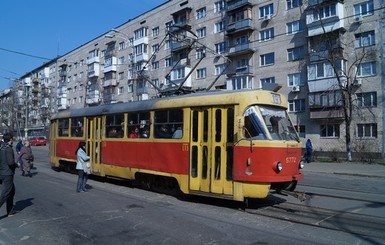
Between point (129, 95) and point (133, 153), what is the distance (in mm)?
50494

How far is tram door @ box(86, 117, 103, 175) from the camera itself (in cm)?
1368

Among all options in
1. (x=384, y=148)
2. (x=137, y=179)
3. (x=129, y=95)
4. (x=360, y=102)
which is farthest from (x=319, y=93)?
(x=129, y=95)

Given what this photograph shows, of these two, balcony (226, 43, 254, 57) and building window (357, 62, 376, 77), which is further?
balcony (226, 43, 254, 57)

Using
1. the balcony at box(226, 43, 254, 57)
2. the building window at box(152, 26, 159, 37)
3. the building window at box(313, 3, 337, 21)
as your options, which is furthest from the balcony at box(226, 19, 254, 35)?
the building window at box(152, 26, 159, 37)

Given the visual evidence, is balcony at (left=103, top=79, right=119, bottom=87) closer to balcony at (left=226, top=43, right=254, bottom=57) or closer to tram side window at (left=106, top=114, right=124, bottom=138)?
balcony at (left=226, top=43, right=254, bottom=57)

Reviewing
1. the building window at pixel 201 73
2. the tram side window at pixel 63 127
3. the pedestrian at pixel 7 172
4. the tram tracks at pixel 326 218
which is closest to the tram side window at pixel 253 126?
the tram tracks at pixel 326 218

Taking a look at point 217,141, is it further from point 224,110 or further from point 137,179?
point 137,179

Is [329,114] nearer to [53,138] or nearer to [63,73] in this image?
[53,138]

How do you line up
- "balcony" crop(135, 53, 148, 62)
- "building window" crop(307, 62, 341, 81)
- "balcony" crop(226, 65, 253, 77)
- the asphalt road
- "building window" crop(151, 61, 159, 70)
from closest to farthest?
1. the asphalt road
2. "building window" crop(307, 62, 341, 81)
3. "balcony" crop(226, 65, 253, 77)
4. "building window" crop(151, 61, 159, 70)
5. "balcony" crop(135, 53, 148, 62)

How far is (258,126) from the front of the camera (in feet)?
28.1

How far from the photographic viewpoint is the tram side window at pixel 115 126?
12586mm

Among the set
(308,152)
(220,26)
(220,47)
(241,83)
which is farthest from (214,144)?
(220,26)

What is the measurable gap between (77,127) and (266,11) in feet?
102

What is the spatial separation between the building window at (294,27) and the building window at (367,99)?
9.27 metres
